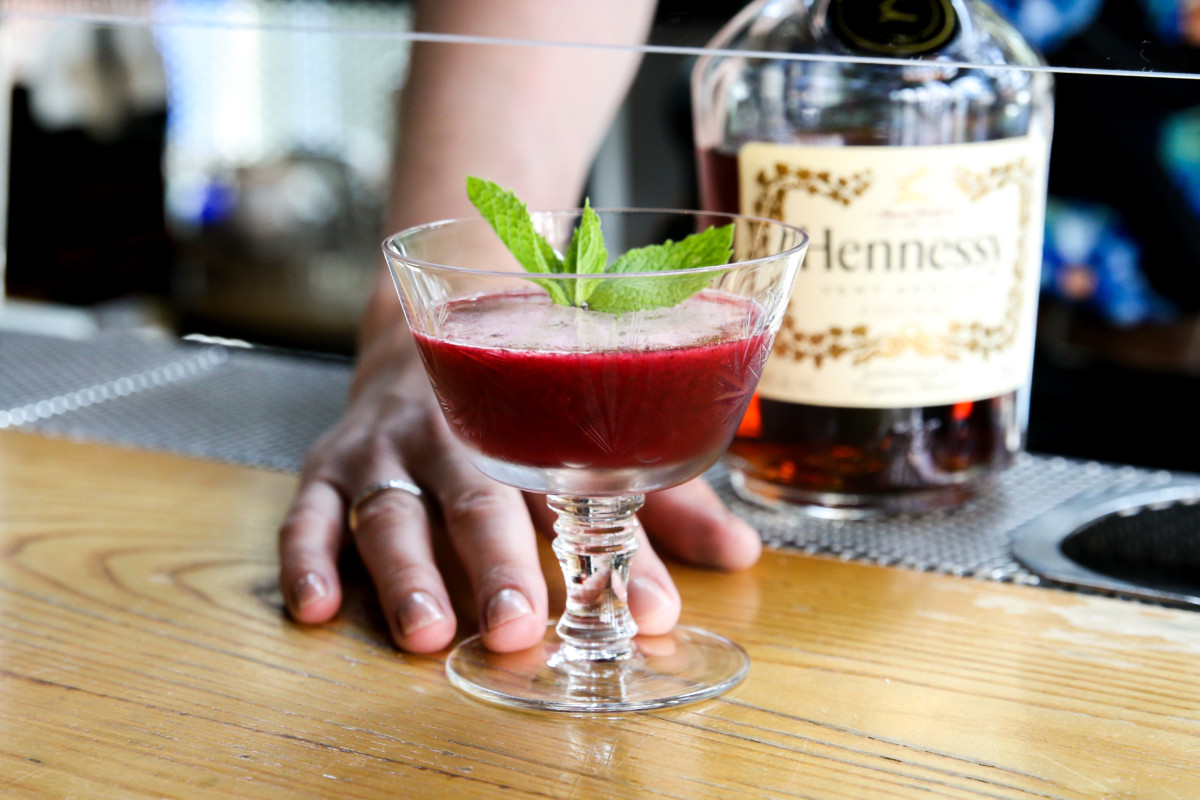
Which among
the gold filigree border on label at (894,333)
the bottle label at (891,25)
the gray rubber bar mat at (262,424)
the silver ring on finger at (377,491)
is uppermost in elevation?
the bottle label at (891,25)

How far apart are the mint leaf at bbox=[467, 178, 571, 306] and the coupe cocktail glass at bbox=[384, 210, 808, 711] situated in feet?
0.04

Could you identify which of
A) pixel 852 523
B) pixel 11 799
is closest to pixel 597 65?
pixel 852 523

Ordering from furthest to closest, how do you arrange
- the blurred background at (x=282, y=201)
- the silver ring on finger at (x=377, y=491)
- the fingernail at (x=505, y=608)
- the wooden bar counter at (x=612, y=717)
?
the blurred background at (x=282, y=201), the silver ring on finger at (x=377, y=491), the fingernail at (x=505, y=608), the wooden bar counter at (x=612, y=717)

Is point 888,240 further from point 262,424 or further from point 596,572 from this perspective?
point 262,424

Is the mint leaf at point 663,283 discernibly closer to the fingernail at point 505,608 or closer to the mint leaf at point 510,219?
the mint leaf at point 510,219

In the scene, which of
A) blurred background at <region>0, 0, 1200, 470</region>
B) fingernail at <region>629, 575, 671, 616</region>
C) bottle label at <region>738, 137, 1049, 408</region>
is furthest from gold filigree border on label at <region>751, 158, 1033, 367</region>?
blurred background at <region>0, 0, 1200, 470</region>

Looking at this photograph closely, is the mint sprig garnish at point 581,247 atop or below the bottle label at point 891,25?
below

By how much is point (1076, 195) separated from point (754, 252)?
1.36 meters

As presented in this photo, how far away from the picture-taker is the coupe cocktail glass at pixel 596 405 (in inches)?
19.4

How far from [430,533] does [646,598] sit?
0.14 metres

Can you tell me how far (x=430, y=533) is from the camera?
68 centimetres

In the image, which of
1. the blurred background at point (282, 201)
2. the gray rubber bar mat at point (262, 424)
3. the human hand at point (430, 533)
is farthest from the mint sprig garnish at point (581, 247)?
the blurred background at point (282, 201)

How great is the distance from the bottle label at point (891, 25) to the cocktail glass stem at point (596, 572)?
0.25 metres

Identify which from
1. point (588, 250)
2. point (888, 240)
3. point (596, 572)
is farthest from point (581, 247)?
point (888, 240)
